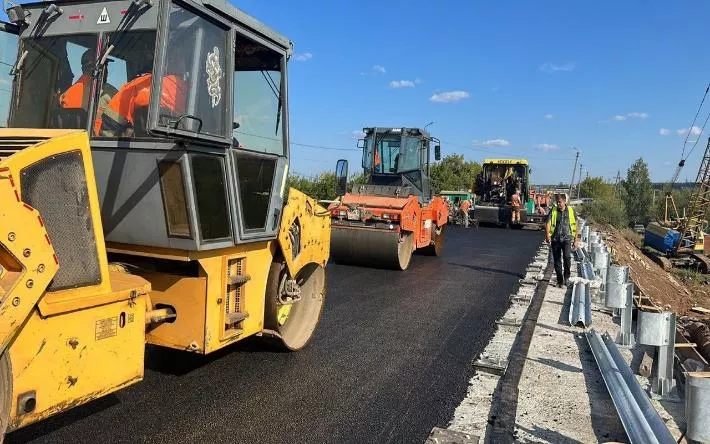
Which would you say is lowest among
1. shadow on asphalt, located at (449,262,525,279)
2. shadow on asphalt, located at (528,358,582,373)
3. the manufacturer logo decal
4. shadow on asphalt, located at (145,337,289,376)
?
shadow on asphalt, located at (145,337,289,376)

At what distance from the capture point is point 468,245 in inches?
618

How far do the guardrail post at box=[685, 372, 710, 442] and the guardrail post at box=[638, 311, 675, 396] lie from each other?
102 centimetres

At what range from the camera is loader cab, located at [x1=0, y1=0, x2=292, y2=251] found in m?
3.25

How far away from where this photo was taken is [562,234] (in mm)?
9164

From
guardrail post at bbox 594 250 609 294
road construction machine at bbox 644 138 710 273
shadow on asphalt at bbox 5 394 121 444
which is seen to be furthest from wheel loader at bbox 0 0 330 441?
road construction machine at bbox 644 138 710 273

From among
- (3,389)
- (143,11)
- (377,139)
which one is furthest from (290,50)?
(377,139)

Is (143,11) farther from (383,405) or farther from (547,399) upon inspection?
(547,399)

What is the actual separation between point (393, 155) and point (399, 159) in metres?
0.17

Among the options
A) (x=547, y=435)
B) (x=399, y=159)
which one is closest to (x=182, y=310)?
(x=547, y=435)

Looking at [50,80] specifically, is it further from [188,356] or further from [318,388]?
[318,388]

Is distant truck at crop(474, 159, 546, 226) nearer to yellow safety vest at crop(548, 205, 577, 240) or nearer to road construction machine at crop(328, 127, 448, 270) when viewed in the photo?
road construction machine at crop(328, 127, 448, 270)

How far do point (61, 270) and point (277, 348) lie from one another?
2.68 meters

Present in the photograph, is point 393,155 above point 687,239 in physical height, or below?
above

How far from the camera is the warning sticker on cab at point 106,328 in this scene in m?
2.70
